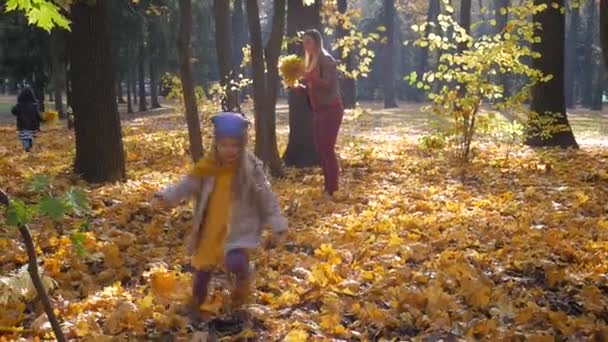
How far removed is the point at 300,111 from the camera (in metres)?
9.93

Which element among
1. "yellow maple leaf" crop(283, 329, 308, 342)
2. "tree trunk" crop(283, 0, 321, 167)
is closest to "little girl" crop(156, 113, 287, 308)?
"yellow maple leaf" crop(283, 329, 308, 342)

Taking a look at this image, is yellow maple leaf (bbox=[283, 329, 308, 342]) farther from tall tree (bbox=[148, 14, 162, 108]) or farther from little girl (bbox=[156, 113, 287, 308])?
tall tree (bbox=[148, 14, 162, 108])

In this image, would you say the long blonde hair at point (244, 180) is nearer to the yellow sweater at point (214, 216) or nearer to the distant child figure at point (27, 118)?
the yellow sweater at point (214, 216)

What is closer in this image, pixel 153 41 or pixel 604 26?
pixel 604 26

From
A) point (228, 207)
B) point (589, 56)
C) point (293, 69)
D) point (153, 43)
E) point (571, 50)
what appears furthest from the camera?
point (571, 50)

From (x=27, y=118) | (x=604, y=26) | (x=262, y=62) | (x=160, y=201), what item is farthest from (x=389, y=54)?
(x=160, y=201)

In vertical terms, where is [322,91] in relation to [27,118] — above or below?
above

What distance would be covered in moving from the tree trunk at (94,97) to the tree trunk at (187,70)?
1459 mm

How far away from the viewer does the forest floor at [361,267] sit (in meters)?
3.77

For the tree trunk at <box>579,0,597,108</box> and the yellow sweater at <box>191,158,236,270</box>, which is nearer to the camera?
the yellow sweater at <box>191,158,236,270</box>

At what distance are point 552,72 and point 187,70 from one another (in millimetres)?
8055

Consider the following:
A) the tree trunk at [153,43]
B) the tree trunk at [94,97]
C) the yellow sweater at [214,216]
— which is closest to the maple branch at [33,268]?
the yellow sweater at [214,216]

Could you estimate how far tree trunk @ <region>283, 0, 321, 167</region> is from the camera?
32.0 feet

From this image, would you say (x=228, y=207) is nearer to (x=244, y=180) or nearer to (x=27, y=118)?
(x=244, y=180)
